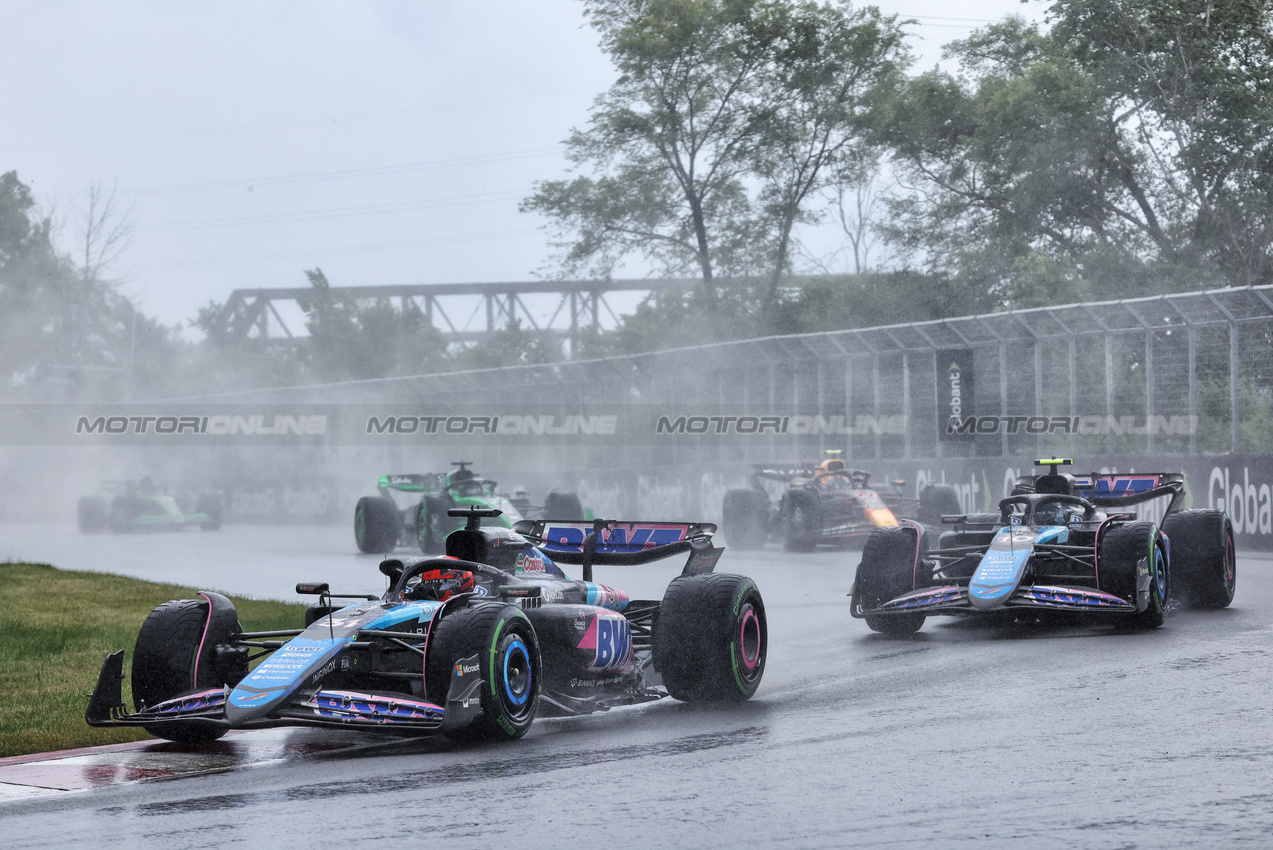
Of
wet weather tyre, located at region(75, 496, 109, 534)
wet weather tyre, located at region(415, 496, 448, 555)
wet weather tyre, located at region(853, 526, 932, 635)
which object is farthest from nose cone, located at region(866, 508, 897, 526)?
wet weather tyre, located at region(75, 496, 109, 534)

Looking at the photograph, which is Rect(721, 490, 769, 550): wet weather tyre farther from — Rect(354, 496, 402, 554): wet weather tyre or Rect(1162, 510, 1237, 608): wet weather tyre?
Rect(1162, 510, 1237, 608): wet weather tyre

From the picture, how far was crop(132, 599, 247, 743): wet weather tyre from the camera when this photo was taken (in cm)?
737

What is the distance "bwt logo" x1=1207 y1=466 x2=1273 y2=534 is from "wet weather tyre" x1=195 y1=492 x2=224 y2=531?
66.4 feet

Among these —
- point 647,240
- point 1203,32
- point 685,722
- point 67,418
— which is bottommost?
point 685,722

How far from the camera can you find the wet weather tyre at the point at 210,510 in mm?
30500

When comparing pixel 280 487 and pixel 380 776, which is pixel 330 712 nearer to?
pixel 380 776

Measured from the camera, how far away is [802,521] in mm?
19984

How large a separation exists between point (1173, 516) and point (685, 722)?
6.29m

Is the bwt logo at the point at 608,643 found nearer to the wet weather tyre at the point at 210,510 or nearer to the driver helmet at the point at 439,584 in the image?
the driver helmet at the point at 439,584

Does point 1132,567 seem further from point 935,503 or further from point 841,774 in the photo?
point 935,503

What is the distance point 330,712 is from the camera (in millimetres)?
6832

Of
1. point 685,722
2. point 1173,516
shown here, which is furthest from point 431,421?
point 685,722

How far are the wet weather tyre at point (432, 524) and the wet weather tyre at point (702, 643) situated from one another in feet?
42.1

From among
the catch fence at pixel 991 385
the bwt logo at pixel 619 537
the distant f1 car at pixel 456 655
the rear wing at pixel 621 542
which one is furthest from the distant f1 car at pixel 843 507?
the distant f1 car at pixel 456 655
